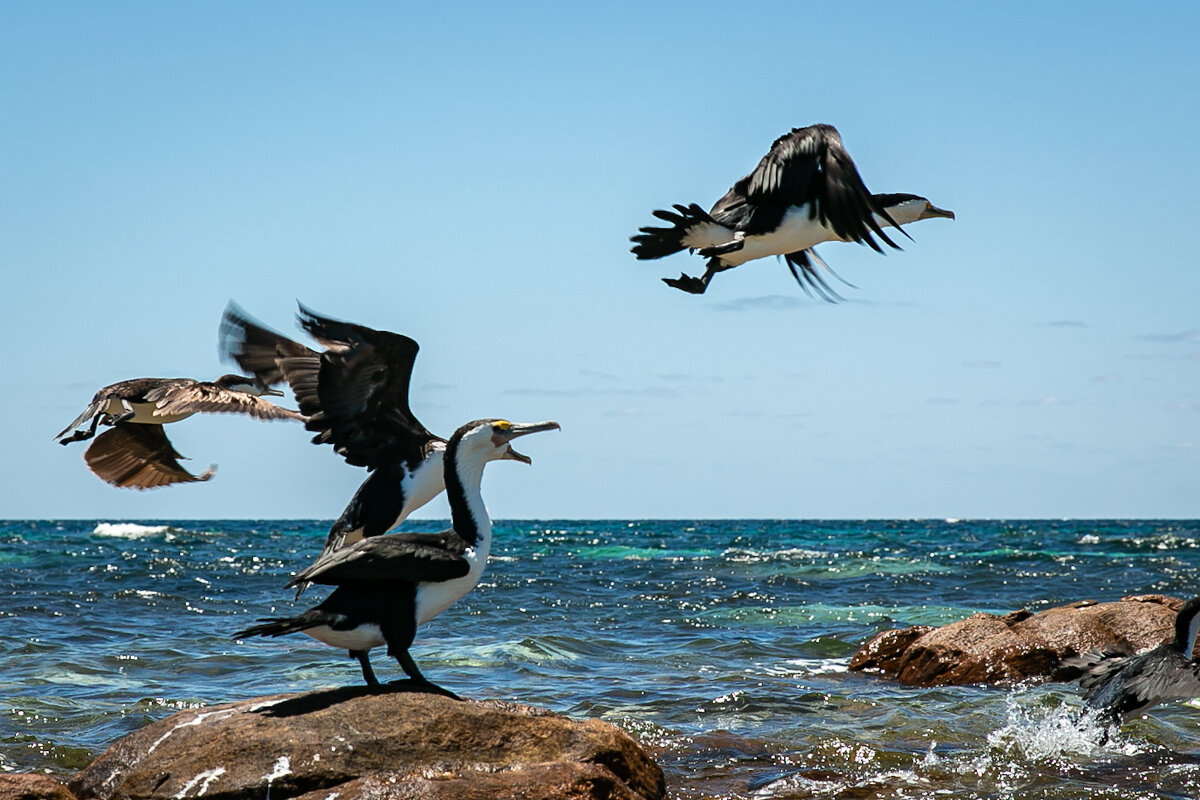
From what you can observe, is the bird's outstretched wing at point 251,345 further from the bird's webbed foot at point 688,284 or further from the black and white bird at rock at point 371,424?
the bird's webbed foot at point 688,284

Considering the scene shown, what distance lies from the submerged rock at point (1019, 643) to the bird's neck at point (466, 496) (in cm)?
543

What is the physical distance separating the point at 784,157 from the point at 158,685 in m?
6.36

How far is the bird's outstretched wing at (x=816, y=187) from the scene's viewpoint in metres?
6.92

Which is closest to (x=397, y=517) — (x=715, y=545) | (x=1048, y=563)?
(x=1048, y=563)

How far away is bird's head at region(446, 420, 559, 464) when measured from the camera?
239 inches

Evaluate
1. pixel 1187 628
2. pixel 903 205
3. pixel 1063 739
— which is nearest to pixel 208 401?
pixel 903 205

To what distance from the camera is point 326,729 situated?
5547 mm

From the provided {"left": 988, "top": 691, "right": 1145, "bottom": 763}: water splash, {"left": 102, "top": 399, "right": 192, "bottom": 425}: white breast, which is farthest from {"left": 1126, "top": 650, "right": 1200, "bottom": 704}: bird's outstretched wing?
{"left": 102, "top": 399, "right": 192, "bottom": 425}: white breast

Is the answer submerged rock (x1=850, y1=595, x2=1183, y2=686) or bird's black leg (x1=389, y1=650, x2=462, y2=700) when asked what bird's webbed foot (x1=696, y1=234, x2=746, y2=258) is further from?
submerged rock (x1=850, y1=595, x2=1183, y2=686)

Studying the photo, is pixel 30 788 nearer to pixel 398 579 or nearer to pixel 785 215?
pixel 398 579

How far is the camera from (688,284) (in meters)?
7.04

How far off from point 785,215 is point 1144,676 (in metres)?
3.57

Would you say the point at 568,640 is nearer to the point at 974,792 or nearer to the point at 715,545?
the point at 974,792

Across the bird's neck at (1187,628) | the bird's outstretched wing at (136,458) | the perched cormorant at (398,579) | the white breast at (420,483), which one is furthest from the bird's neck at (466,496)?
the bird's neck at (1187,628)
